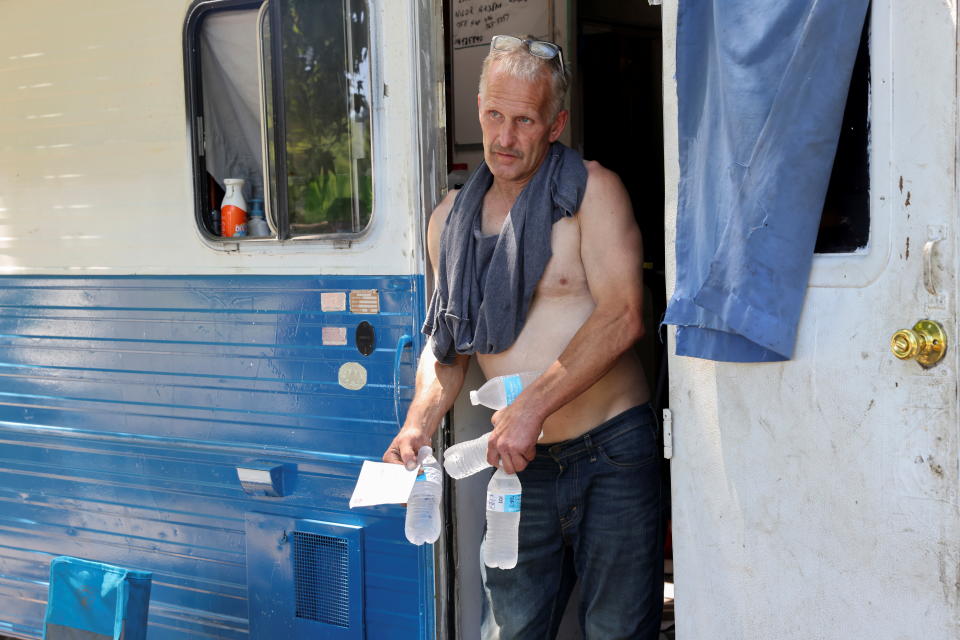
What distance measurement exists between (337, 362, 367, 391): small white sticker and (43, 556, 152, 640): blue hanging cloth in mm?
1140

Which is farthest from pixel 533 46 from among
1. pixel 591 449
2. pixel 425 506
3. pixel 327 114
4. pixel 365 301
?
pixel 425 506

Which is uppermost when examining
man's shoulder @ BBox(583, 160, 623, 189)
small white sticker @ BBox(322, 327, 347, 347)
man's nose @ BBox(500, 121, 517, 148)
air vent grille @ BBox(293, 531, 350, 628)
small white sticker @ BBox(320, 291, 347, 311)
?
man's nose @ BBox(500, 121, 517, 148)

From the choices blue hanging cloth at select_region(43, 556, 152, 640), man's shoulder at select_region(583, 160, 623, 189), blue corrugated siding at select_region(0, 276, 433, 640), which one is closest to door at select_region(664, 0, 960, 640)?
man's shoulder at select_region(583, 160, 623, 189)

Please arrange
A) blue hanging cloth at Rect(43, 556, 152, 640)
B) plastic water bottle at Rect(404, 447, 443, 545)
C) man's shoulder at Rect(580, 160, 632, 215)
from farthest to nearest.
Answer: blue hanging cloth at Rect(43, 556, 152, 640) → plastic water bottle at Rect(404, 447, 443, 545) → man's shoulder at Rect(580, 160, 632, 215)

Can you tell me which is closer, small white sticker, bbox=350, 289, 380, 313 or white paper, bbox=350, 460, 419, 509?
→ white paper, bbox=350, 460, 419, 509

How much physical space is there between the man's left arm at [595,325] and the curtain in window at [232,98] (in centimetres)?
134

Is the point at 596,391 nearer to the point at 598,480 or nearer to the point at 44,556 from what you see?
the point at 598,480

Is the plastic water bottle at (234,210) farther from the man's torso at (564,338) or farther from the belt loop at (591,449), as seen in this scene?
the belt loop at (591,449)

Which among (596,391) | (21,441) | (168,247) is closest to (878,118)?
(596,391)

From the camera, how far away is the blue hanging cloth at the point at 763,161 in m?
2.42

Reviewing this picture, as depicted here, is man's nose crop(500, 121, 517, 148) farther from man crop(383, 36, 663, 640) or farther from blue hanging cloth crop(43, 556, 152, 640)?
blue hanging cloth crop(43, 556, 152, 640)

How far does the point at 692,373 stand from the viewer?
9.24 feet

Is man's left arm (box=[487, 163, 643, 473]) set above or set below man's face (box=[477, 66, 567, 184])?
below

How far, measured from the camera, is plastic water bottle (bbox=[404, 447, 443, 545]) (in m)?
3.23
